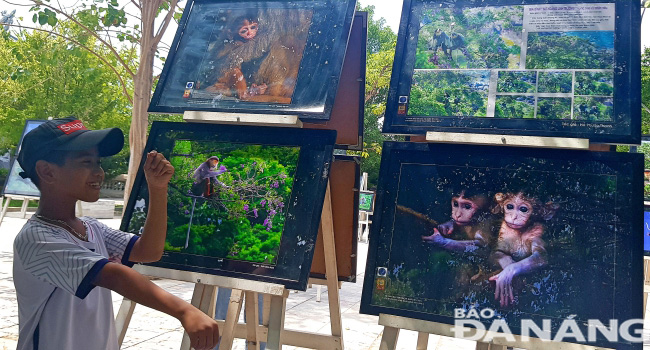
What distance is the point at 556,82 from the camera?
7.84 ft

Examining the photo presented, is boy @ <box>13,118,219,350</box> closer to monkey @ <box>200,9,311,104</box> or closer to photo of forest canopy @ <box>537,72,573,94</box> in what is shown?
monkey @ <box>200,9,311,104</box>

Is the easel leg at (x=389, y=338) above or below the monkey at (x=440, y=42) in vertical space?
below

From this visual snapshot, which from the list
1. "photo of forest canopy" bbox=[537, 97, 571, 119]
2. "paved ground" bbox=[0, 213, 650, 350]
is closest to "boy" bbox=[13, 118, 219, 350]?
"photo of forest canopy" bbox=[537, 97, 571, 119]

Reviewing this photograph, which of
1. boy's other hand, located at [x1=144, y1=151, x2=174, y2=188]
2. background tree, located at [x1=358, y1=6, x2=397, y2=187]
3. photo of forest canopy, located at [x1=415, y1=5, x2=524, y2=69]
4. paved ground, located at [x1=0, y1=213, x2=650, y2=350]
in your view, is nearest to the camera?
boy's other hand, located at [x1=144, y1=151, x2=174, y2=188]

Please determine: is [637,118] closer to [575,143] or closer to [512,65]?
[575,143]

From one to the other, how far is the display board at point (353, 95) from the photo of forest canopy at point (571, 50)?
0.91m

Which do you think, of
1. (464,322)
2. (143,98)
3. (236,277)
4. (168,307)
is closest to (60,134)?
(168,307)

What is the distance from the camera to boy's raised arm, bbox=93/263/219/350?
4.77ft

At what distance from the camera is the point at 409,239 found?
237 centimetres

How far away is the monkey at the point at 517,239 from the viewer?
2197mm

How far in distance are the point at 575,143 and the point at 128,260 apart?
1647mm

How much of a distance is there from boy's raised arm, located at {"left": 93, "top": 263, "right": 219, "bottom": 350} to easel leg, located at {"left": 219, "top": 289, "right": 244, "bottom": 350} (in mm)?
1034

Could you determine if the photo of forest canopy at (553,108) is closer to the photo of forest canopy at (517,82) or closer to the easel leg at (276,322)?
the photo of forest canopy at (517,82)

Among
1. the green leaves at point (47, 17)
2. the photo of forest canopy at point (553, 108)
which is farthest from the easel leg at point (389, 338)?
the green leaves at point (47, 17)
